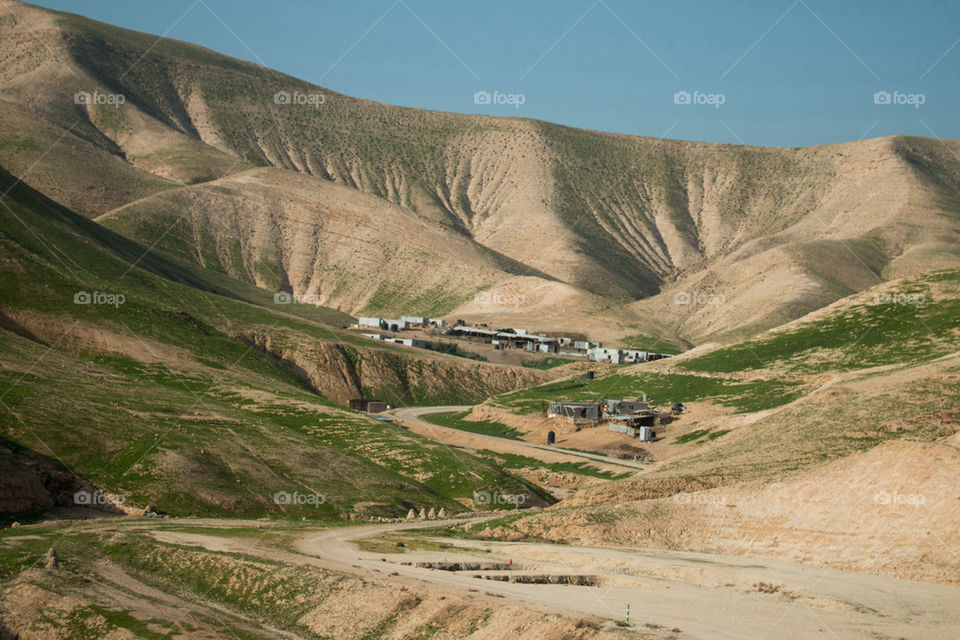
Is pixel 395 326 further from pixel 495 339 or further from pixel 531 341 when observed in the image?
pixel 531 341

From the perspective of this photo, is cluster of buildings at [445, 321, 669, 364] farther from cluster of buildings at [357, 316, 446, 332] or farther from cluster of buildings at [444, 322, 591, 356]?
cluster of buildings at [357, 316, 446, 332]

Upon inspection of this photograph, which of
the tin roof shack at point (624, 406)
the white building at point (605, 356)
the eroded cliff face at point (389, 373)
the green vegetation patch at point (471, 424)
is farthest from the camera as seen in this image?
the white building at point (605, 356)

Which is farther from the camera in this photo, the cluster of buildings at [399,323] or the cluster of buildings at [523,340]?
the cluster of buildings at [399,323]

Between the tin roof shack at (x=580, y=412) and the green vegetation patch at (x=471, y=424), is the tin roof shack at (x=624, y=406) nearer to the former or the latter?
the tin roof shack at (x=580, y=412)

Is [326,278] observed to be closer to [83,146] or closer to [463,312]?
[463,312]

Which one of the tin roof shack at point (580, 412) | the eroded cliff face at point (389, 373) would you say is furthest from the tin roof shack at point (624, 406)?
the eroded cliff face at point (389, 373)

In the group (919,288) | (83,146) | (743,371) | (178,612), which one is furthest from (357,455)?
(83,146)
